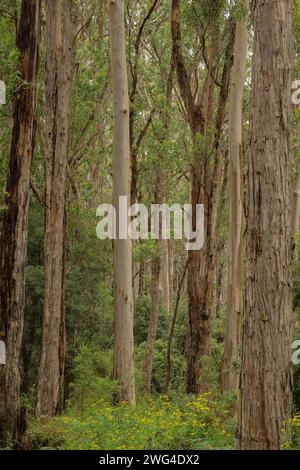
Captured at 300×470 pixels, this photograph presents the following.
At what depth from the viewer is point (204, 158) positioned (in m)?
17.8

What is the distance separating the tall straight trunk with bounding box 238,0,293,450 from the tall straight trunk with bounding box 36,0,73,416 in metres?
8.51

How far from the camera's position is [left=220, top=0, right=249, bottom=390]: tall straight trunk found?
15.4 m

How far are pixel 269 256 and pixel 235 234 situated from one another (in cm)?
939

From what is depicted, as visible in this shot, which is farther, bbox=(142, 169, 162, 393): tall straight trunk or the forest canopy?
bbox=(142, 169, 162, 393): tall straight trunk

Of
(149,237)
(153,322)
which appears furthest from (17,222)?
(153,322)

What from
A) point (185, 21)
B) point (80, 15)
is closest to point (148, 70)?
point (80, 15)

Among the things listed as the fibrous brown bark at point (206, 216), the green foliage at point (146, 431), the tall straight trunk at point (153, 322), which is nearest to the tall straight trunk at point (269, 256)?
the green foliage at point (146, 431)

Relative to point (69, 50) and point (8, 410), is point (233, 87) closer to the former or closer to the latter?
point (69, 50)

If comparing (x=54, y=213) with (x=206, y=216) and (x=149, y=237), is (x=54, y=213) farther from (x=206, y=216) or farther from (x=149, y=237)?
(x=149, y=237)

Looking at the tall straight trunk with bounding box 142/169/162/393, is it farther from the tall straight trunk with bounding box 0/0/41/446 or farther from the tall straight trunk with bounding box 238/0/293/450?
the tall straight trunk with bounding box 238/0/293/450

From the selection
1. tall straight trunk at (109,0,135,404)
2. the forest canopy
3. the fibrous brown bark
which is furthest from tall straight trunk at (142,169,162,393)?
tall straight trunk at (109,0,135,404)

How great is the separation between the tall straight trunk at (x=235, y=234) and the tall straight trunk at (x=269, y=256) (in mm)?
8934

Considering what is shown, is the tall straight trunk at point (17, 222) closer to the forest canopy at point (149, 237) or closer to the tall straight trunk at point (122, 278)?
the forest canopy at point (149, 237)
